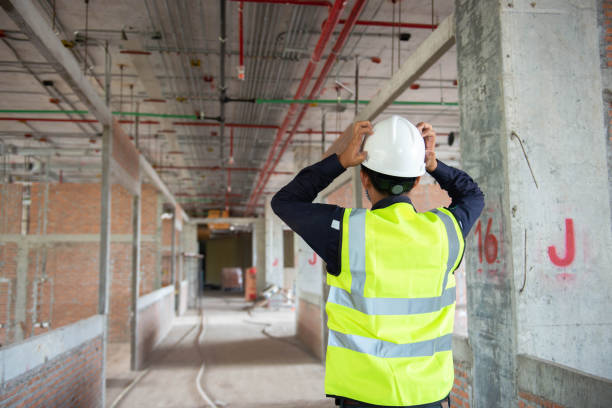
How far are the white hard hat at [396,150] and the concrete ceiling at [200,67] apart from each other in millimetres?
4487

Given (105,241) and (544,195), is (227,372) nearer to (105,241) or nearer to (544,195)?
(105,241)

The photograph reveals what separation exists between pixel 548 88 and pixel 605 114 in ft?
2.86

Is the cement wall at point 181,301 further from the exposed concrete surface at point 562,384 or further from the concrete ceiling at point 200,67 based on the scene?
the exposed concrete surface at point 562,384

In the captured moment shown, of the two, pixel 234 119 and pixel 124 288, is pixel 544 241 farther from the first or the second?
pixel 124 288

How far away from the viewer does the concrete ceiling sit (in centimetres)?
644

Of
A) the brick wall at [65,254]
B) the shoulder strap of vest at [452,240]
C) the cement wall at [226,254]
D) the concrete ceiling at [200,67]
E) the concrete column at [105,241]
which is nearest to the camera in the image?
the shoulder strap of vest at [452,240]

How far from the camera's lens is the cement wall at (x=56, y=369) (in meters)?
3.54

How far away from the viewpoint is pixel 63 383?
4656 millimetres

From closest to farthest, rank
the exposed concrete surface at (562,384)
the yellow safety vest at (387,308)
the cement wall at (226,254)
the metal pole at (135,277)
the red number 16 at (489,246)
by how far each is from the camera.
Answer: the yellow safety vest at (387,308), the exposed concrete surface at (562,384), the red number 16 at (489,246), the metal pole at (135,277), the cement wall at (226,254)

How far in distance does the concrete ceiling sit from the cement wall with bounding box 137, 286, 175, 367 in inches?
143

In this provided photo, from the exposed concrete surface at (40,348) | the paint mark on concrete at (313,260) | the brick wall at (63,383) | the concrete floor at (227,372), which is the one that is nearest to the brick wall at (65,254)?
the concrete floor at (227,372)

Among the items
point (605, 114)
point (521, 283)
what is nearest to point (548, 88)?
point (605, 114)

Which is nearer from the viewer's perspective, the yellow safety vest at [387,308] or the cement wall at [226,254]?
the yellow safety vest at [387,308]

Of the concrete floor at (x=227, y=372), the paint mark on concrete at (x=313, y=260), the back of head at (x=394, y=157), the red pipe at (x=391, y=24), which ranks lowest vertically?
the concrete floor at (x=227, y=372)
